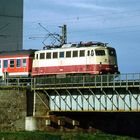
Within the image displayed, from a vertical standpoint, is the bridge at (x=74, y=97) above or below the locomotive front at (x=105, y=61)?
below

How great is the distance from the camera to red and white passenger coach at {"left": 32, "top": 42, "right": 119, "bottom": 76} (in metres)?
62.8

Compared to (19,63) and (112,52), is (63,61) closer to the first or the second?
(112,52)

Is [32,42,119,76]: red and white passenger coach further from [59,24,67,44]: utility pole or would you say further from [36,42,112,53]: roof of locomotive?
[59,24,67,44]: utility pole

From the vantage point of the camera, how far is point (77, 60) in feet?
212

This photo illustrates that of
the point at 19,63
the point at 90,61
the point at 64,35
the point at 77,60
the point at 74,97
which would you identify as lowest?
the point at 74,97

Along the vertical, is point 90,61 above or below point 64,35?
below

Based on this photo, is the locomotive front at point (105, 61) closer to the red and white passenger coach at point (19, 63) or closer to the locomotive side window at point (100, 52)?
the locomotive side window at point (100, 52)

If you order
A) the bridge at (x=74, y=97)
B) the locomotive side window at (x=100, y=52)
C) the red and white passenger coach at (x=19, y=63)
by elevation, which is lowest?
the bridge at (x=74, y=97)

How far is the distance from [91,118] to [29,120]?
8694 mm

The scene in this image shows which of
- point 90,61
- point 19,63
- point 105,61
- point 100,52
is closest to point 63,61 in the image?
point 90,61

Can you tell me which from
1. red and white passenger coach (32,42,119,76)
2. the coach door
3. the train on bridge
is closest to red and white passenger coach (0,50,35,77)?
the train on bridge

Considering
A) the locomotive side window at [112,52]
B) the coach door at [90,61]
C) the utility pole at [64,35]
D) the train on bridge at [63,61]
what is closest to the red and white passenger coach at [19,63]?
the train on bridge at [63,61]

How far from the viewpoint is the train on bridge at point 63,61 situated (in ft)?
207

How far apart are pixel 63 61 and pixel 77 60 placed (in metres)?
2.16
